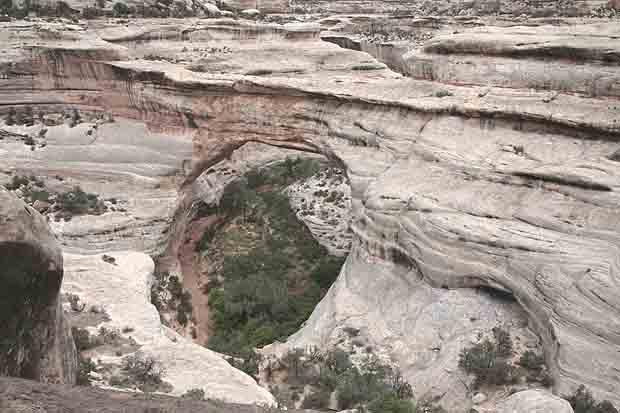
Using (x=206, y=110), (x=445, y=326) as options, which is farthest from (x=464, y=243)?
(x=206, y=110)

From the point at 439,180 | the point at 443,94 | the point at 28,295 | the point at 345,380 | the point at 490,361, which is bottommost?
the point at 345,380

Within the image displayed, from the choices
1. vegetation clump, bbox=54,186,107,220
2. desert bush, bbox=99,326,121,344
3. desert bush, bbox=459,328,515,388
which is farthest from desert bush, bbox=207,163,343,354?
desert bush, bbox=459,328,515,388

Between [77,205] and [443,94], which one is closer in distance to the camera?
[443,94]

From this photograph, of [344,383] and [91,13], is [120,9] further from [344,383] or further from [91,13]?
[344,383]

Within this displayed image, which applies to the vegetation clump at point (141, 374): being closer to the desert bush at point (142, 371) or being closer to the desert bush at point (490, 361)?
the desert bush at point (142, 371)

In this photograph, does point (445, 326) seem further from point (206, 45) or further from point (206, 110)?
point (206, 45)

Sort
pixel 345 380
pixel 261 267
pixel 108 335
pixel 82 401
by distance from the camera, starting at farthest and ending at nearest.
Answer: pixel 261 267
pixel 345 380
pixel 108 335
pixel 82 401

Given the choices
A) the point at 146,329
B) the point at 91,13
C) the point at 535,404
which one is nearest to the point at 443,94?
the point at 535,404

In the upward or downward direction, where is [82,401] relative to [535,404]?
upward
